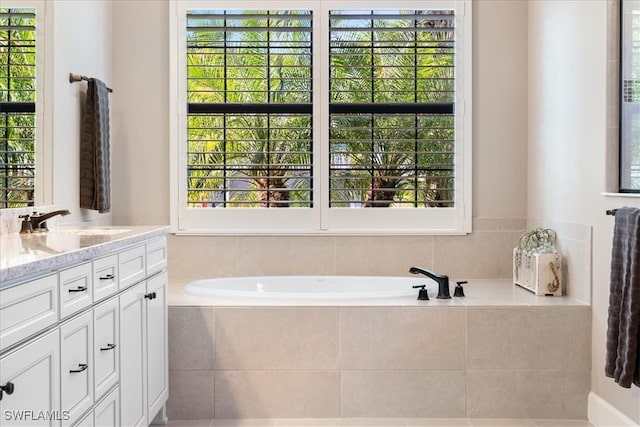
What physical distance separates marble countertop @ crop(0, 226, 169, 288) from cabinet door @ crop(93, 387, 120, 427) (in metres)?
0.51

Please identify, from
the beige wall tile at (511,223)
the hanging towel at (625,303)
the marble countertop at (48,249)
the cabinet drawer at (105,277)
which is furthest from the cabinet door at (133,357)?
the beige wall tile at (511,223)

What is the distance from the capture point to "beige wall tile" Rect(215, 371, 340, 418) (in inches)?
128

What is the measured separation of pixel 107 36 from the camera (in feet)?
13.4

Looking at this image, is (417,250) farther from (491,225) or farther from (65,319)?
(65,319)

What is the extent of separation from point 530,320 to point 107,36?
9.89 ft

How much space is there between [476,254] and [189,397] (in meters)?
2.01

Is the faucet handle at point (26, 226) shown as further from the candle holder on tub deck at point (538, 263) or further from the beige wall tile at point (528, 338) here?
the candle holder on tub deck at point (538, 263)

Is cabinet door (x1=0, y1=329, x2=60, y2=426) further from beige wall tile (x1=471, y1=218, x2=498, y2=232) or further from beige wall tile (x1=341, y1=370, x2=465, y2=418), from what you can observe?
beige wall tile (x1=471, y1=218, x2=498, y2=232)

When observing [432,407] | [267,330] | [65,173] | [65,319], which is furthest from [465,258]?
[65,319]

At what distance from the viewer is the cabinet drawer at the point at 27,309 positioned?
1.51m

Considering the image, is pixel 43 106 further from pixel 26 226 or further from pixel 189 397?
pixel 189 397

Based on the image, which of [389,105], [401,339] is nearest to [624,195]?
[401,339]

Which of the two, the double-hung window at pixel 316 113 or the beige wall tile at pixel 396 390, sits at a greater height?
the double-hung window at pixel 316 113

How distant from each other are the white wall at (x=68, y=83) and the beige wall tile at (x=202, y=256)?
0.51 metres
